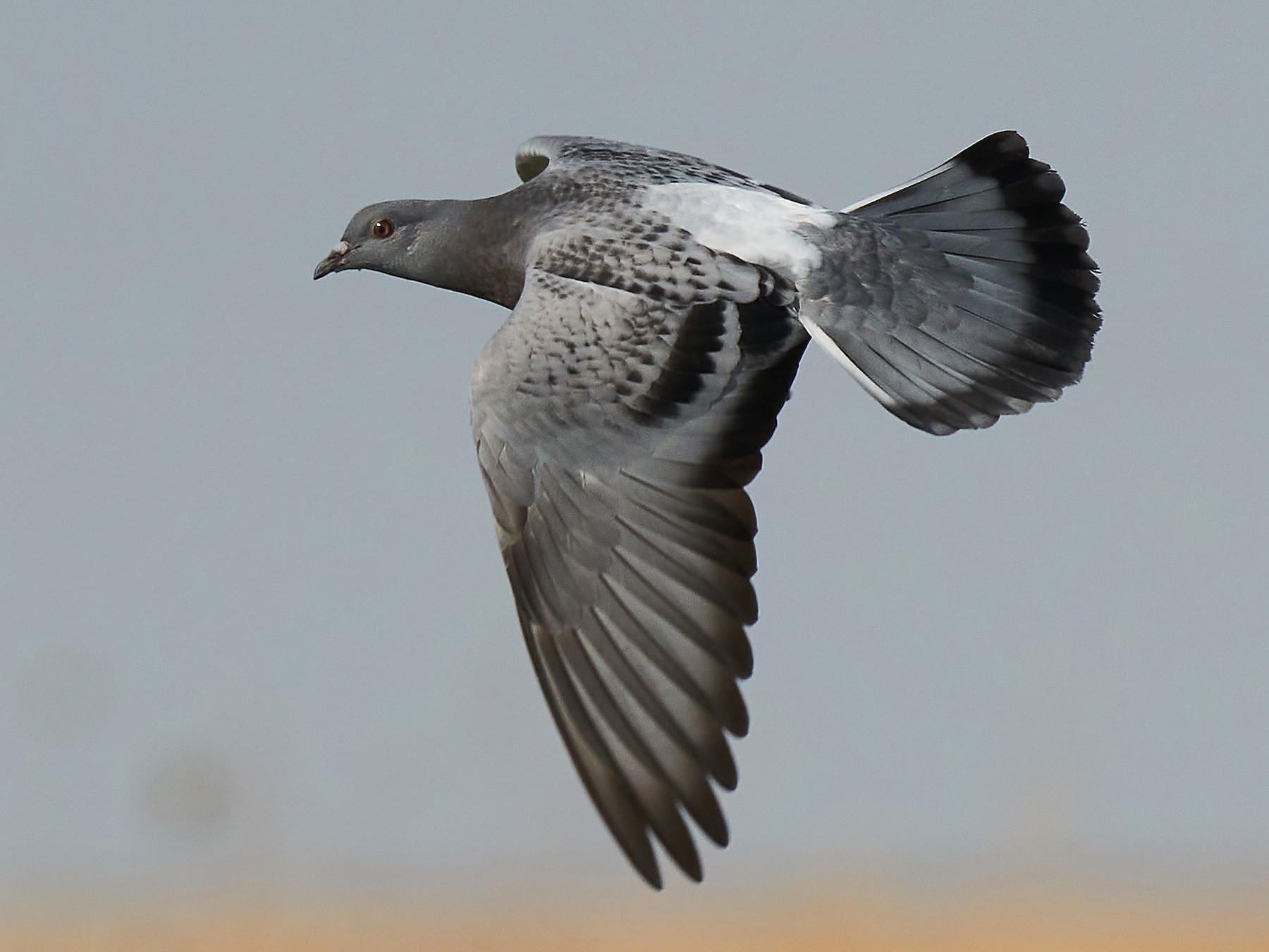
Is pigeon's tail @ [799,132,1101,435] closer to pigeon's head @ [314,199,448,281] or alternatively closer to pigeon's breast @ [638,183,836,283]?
pigeon's breast @ [638,183,836,283]

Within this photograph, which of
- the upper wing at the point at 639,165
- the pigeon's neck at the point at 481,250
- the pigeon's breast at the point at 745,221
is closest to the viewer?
the pigeon's breast at the point at 745,221

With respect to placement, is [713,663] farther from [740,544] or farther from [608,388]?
[608,388]

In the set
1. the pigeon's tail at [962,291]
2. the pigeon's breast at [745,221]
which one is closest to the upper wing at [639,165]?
the pigeon's breast at [745,221]

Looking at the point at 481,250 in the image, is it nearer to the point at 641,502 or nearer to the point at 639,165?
the point at 639,165

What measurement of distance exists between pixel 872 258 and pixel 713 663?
2.60 m

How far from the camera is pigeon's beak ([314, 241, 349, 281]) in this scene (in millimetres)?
9336

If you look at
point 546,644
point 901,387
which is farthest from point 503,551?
point 901,387

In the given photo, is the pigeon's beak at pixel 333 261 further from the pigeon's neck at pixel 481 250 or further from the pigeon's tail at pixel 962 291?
the pigeon's tail at pixel 962 291

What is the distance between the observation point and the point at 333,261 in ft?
30.8

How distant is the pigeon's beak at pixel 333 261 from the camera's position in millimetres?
9336

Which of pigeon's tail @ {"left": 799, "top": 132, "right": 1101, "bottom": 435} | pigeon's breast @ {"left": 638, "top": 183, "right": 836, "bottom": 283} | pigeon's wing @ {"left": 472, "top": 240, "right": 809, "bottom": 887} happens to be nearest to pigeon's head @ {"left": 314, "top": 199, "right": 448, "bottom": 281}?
pigeon's breast @ {"left": 638, "top": 183, "right": 836, "bottom": 283}

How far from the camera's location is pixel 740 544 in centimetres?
599

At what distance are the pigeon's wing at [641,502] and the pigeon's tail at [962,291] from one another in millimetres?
538

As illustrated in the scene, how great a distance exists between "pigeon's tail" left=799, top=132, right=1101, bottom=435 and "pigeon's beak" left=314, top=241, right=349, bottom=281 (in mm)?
2958
